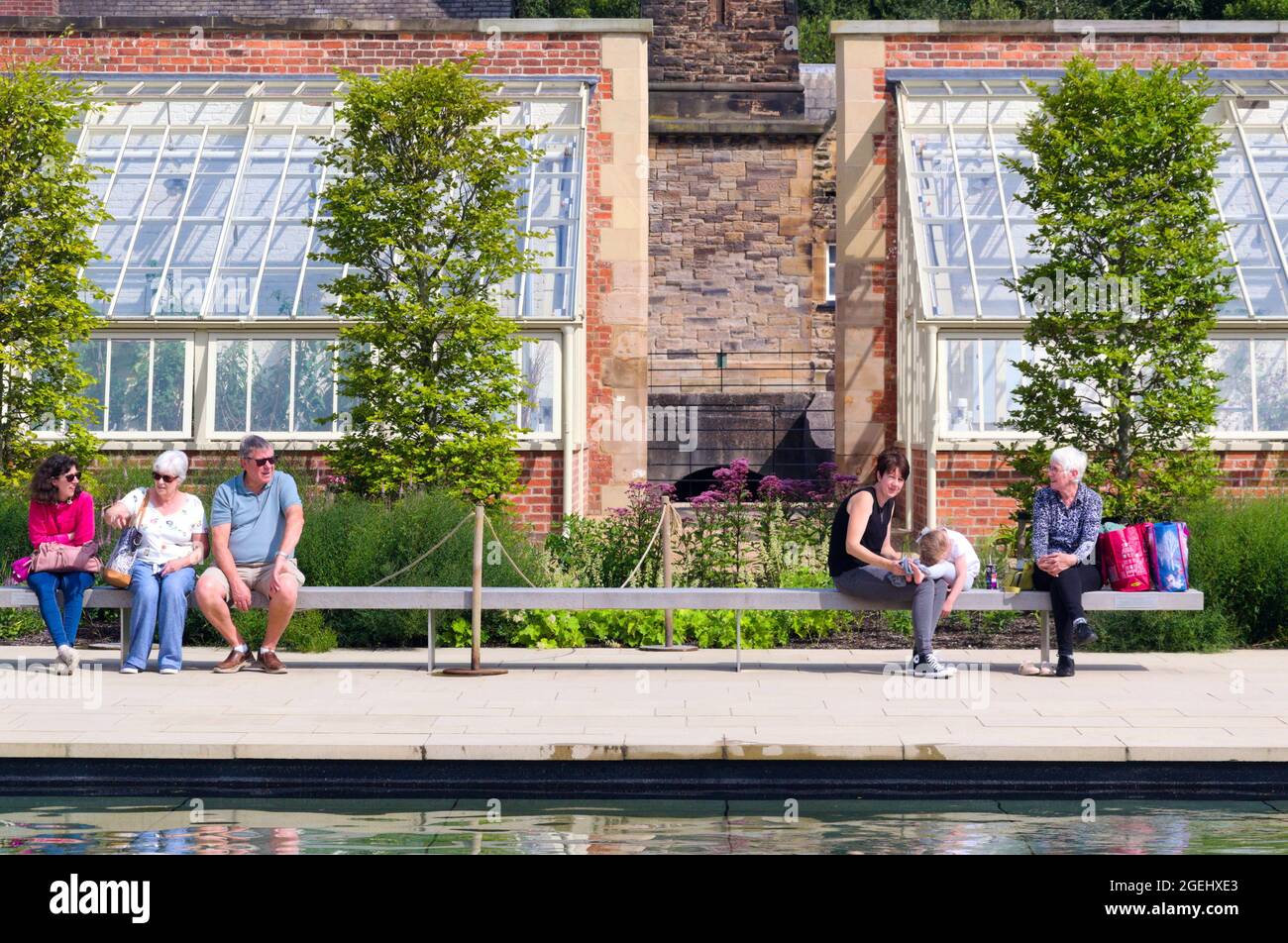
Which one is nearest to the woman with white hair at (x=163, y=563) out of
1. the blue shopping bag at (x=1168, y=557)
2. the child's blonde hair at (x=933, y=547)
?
the child's blonde hair at (x=933, y=547)

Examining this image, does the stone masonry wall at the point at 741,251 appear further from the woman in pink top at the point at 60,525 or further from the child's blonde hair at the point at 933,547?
the woman in pink top at the point at 60,525

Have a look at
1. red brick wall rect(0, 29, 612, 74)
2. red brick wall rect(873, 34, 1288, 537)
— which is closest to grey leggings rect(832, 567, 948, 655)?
Answer: red brick wall rect(873, 34, 1288, 537)

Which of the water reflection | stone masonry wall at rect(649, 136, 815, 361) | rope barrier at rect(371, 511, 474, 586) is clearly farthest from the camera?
stone masonry wall at rect(649, 136, 815, 361)

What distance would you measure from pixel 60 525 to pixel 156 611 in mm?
762

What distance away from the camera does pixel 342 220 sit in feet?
44.5

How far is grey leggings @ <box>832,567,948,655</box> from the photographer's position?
9.44m

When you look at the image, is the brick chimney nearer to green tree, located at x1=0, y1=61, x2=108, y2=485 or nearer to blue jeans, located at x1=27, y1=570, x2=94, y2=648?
green tree, located at x1=0, y1=61, x2=108, y2=485

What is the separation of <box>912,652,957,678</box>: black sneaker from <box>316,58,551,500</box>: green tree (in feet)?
17.2

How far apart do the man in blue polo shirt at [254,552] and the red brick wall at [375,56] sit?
8129mm

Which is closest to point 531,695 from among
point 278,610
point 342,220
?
point 278,610

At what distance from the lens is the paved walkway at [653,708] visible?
7.04 meters

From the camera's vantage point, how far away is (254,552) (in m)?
9.76

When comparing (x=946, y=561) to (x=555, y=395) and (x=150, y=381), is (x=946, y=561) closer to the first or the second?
(x=555, y=395)
